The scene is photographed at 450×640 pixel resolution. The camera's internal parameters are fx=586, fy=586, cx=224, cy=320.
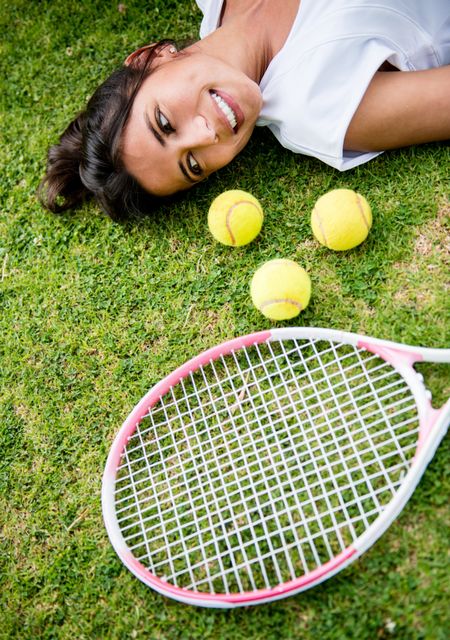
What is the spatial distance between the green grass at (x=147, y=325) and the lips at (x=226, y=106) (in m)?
0.37

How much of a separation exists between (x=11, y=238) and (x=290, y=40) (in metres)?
1.53

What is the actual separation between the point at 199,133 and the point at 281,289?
25.7 inches

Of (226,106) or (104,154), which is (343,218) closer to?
(226,106)

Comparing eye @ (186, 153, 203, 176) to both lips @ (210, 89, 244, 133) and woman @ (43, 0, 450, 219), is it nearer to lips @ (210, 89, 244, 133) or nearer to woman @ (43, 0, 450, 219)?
woman @ (43, 0, 450, 219)

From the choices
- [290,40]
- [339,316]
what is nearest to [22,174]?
[290,40]

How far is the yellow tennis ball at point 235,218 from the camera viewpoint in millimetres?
2281

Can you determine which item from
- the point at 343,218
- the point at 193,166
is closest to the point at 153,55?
the point at 193,166

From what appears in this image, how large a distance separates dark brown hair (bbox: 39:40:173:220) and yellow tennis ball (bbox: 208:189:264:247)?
0.32 metres

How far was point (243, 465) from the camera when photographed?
2.10 m

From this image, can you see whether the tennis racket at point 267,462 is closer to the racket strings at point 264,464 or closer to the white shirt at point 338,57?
the racket strings at point 264,464

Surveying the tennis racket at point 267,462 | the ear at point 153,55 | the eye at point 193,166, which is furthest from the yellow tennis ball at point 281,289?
the ear at point 153,55

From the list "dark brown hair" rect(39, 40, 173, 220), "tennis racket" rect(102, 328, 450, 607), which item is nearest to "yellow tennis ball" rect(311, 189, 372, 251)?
"tennis racket" rect(102, 328, 450, 607)

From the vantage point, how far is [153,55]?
2.34 meters

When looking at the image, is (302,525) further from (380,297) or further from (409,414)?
(380,297)
